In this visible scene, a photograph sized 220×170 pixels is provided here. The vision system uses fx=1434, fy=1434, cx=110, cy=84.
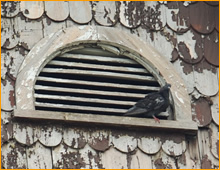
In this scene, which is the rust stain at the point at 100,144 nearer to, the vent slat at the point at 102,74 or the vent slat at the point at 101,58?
the vent slat at the point at 102,74

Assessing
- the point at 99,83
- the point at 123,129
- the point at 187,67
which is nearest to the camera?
the point at 123,129

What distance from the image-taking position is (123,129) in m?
10.6

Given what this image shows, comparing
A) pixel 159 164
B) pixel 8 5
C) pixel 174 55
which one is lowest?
pixel 159 164

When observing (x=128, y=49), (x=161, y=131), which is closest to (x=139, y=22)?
(x=128, y=49)

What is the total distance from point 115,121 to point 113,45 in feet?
2.47

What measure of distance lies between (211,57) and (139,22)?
2.06 feet

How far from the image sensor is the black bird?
10.7 metres

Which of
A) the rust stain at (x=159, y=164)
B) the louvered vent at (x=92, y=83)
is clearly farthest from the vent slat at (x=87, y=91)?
the rust stain at (x=159, y=164)

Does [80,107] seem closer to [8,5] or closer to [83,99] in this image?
[83,99]

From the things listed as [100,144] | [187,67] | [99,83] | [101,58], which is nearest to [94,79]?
[99,83]

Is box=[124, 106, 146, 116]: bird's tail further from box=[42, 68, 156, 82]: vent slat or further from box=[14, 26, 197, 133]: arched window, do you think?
box=[42, 68, 156, 82]: vent slat

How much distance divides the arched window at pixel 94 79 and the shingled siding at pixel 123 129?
3.1 inches

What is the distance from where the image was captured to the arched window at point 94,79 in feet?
34.6

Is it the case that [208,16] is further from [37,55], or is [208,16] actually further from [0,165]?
[0,165]
